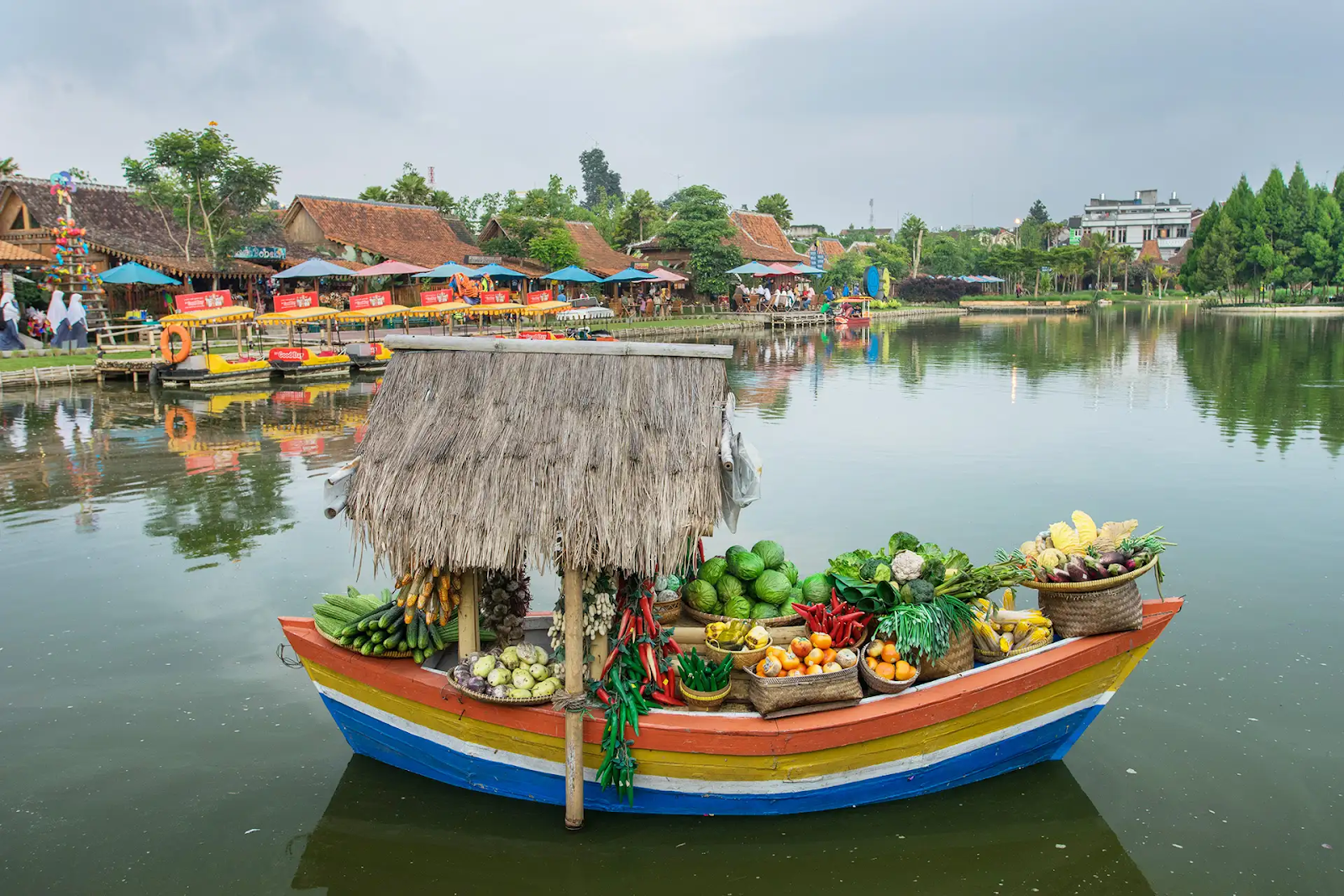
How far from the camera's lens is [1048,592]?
6047 millimetres

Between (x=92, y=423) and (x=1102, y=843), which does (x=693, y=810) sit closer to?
(x=1102, y=843)

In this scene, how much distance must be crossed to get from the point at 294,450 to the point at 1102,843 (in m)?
13.8

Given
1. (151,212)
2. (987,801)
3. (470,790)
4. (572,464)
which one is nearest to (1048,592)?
(987,801)

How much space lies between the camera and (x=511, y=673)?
5.52 meters

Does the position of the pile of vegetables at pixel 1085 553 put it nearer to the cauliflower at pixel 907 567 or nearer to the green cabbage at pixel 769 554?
the cauliflower at pixel 907 567

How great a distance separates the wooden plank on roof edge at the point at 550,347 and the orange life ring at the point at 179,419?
13220 mm

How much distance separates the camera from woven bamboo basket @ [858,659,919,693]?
541 centimetres

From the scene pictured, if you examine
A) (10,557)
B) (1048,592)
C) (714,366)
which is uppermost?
(714,366)

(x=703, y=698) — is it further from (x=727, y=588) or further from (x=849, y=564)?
(x=849, y=564)

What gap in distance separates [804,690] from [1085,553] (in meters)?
2.24

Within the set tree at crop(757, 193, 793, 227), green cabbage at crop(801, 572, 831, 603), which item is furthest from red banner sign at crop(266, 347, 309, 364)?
tree at crop(757, 193, 793, 227)

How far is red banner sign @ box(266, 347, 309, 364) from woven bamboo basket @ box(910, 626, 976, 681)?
2253 centimetres

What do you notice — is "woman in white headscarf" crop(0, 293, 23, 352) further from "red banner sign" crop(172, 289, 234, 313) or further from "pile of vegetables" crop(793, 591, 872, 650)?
"pile of vegetables" crop(793, 591, 872, 650)

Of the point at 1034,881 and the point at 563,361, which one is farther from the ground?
the point at 563,361
